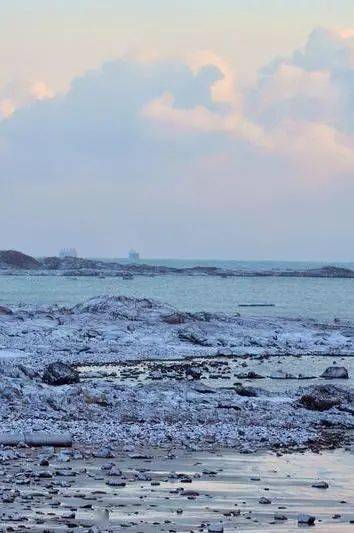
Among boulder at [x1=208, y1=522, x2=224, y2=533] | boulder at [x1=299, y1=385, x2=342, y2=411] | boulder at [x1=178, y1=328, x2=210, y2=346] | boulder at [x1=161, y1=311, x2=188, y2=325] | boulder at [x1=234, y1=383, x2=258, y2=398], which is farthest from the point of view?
boulder at [x1=161, y1=311, x2=188, y2=325]

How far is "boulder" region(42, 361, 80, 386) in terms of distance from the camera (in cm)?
2927

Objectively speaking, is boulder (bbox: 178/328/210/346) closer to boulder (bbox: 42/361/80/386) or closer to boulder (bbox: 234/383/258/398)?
boulder (bbox: 42/361/80/386)

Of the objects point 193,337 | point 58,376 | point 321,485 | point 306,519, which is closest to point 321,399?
point 58,376

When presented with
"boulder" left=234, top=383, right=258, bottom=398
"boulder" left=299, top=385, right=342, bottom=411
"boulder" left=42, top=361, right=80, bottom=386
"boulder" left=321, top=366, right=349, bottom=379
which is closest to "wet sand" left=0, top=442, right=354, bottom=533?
"boulder" left=299, top=385, right=342, bottom=411

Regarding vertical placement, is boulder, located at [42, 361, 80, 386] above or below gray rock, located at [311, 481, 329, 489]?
above

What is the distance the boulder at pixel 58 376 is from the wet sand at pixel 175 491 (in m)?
9.44

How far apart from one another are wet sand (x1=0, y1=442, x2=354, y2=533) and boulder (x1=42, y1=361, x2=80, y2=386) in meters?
9.44

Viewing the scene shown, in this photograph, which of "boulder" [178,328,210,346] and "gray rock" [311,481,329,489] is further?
"boulder" [178,328,210,346]

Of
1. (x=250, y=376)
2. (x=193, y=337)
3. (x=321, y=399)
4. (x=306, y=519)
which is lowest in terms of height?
(x=250, y=376)

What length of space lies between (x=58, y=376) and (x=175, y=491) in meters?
13.4

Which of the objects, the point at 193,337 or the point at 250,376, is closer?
the point at 250,376

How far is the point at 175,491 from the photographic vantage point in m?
16.5

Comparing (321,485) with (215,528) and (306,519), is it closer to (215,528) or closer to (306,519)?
(306,519)

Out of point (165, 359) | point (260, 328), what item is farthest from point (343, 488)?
point (260, 328)
